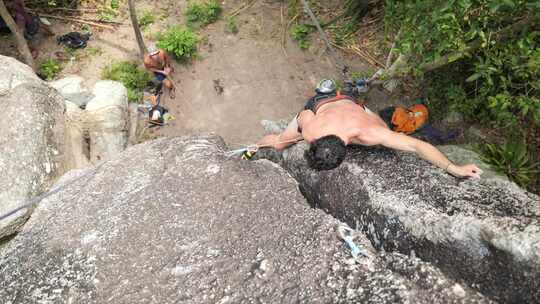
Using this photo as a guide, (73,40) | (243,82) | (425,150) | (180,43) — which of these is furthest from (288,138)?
(73,40)

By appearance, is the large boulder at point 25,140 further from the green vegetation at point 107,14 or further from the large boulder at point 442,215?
the large boulder at point 442,215

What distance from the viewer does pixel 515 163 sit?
502 cm

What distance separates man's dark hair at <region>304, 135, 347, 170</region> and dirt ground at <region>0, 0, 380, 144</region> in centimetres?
323

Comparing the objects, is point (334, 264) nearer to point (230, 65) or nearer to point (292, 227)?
point (292, 227)

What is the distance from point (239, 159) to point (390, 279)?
2.13 meters

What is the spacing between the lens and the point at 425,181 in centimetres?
321

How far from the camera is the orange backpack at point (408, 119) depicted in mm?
5691

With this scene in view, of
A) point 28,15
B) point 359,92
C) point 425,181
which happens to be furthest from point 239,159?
point 28,15

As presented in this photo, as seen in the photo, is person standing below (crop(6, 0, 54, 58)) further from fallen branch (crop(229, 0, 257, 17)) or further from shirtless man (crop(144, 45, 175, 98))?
fallen branch (crop(229, 0, 257, 17))

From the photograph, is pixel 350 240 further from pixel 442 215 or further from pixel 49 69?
pixel 49 69

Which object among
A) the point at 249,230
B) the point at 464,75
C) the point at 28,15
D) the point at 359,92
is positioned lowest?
the point at 359,92

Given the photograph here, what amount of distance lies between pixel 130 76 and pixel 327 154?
5.07m

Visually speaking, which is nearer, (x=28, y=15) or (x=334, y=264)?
(x=334, y=264)

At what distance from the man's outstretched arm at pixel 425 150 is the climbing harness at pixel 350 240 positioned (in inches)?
38.7
